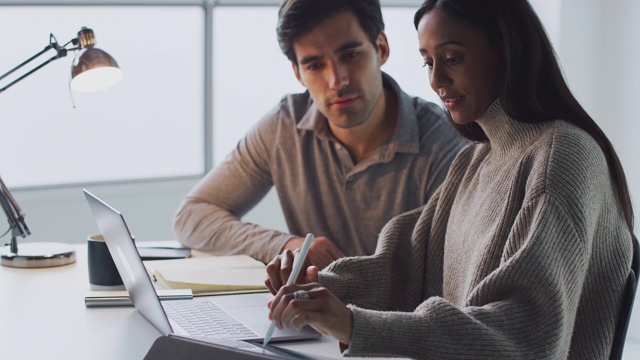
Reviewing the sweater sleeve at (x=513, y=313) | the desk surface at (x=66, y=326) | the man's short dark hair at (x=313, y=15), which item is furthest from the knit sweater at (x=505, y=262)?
the man's short dark hair at (x=313, y=15)

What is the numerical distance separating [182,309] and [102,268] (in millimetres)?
266

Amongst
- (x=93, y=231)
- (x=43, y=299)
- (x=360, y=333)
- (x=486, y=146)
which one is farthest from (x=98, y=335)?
(x=93, y=231)

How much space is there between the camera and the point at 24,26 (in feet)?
11.9

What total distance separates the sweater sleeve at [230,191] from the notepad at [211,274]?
0.21 metres

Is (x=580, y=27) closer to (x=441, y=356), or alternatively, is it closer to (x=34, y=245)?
(x=34, y=245)

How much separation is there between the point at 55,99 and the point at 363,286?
2.58m

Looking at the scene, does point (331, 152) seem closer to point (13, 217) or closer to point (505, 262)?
point (13, 217)

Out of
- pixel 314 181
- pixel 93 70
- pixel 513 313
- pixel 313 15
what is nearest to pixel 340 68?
pixel 313 15

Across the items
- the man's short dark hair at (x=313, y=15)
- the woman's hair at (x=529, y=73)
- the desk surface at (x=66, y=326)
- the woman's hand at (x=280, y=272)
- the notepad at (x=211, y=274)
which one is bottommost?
the desk surface at (x=66, y=326)

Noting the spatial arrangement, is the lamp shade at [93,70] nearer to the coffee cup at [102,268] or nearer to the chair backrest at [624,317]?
the coffee cup at [102,268]

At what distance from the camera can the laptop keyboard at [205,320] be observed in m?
1.41

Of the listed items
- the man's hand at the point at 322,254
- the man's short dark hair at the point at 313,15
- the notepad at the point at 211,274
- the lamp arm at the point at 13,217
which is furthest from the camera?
the man's short dark hair at the point at 313,15

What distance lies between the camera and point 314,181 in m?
2.28

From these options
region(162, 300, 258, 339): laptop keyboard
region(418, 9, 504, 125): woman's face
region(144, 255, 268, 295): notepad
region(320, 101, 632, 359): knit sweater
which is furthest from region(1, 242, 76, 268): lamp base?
region(418, 9, 504, 125): woman's face
